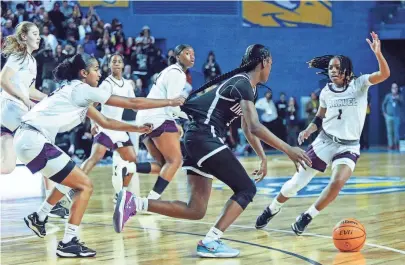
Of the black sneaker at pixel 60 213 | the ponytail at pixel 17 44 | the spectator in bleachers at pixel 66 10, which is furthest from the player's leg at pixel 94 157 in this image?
the spectator in bleachers at pixel 66 10

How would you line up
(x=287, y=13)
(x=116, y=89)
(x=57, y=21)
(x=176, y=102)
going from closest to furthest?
(x=176, y=102) → (x=116, y=89) → (x=57, y=21) → (x=287, y=13)

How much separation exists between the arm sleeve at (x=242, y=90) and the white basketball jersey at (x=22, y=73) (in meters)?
3.38

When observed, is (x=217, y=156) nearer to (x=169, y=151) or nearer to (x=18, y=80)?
(x=169, y=151)

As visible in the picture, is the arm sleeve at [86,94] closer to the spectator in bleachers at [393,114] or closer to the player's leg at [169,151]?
the player's leg at [169,151]

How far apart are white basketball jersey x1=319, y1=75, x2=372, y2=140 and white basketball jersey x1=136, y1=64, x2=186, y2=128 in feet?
7.22

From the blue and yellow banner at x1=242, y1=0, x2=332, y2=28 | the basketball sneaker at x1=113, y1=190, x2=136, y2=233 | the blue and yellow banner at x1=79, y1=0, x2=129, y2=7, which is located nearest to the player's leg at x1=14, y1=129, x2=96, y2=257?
the basketball sneaker at x1=113, y1=190, x2=136, y2=233

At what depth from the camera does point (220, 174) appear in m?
6.87

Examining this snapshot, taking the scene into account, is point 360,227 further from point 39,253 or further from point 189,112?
point 39,253

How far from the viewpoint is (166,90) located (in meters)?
9.83

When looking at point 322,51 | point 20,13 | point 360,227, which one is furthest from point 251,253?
point 322,51

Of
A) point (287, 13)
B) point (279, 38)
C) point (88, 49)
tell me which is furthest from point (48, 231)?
point (287, 13)

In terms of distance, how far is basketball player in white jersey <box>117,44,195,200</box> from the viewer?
9656 mm

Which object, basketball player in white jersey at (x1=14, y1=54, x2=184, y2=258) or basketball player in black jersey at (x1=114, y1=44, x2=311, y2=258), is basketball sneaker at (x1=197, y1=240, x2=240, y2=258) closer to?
basketball player in black jersey at (x1=114, y1=44, x2=311, y2=258)

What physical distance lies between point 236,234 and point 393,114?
634 inches
